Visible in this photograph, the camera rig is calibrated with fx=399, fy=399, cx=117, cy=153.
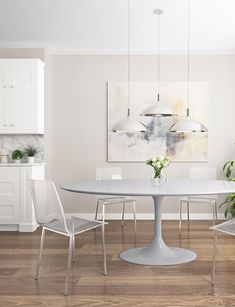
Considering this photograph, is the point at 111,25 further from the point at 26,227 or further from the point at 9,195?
the point at 26,227

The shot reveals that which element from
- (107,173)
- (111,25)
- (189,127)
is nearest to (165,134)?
(107,173)

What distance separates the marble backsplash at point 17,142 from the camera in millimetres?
5504

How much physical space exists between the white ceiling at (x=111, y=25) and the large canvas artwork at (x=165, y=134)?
1.83 ft

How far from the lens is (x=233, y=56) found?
18.9 feet

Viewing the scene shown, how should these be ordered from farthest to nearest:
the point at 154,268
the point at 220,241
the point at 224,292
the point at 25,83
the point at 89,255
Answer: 1. the point at 25,83
2. the point at 220,241
3. the point at 89,255
4. the point at 154,268
5. the point at 224,292

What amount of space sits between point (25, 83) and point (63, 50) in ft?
3.04

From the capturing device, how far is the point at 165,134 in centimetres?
574

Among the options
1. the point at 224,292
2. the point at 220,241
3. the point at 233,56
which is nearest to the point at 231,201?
the point at 220,241

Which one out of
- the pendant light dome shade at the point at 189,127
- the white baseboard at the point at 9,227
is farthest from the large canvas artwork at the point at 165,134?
the pendant light dome shade at the point at 189,127

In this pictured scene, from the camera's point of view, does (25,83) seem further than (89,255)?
Yes

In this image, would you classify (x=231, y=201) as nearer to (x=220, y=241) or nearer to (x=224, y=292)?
(x=220, y=241)

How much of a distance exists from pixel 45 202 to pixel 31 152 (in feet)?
7.83

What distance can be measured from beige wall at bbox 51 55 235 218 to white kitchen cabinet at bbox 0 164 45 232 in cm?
89

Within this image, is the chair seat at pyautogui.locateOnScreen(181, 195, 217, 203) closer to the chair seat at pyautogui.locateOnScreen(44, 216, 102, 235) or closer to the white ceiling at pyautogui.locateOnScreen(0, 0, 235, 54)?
the chair seat at pyautogui.locateOnScreen(44, 216, 102, 235)
